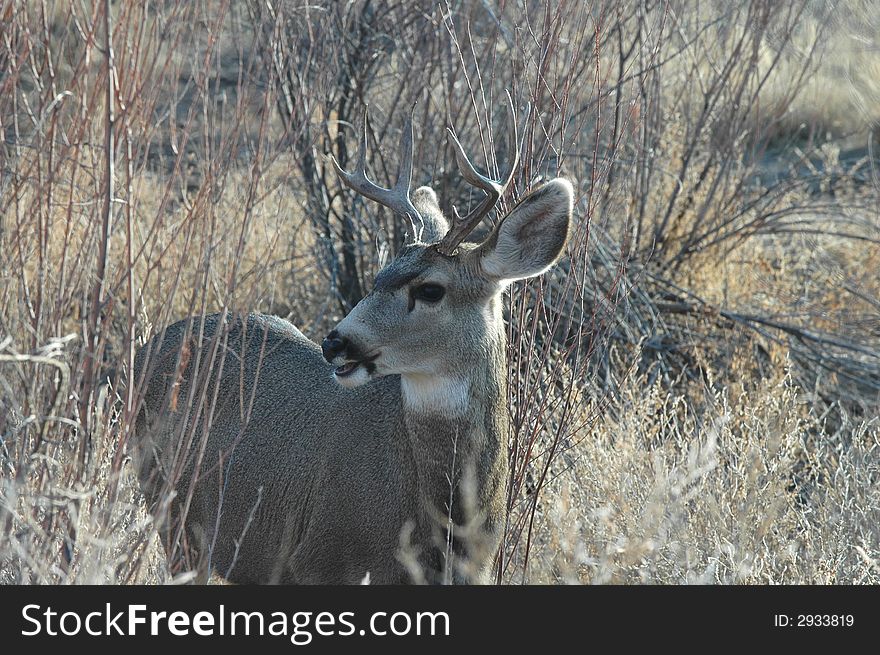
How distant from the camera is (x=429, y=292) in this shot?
402 centimetres

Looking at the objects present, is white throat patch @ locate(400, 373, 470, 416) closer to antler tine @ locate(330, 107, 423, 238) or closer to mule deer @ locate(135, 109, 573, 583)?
mule deer @ locate(135, 109, 573, 583)

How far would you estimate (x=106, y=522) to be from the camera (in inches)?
131

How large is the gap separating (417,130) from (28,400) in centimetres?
368

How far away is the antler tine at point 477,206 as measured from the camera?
3.84 meters

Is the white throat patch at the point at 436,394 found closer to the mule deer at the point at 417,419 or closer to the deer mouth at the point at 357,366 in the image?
the mule deer at the point at 417,419

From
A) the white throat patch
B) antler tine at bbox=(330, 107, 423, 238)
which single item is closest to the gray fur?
the white throat patch

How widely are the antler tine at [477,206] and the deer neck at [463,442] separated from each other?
319 millimetres

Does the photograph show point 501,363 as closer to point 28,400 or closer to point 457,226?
point 457,226

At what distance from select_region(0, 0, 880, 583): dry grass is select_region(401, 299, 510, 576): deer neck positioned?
339mm

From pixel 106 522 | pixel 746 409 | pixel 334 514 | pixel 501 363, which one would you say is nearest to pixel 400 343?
pixel 501 363

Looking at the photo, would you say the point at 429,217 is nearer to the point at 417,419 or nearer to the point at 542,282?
the point at 542,282

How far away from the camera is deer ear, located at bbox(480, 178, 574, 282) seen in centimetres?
387

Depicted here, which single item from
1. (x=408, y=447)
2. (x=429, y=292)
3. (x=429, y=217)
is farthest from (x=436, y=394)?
(x=429, y=217)

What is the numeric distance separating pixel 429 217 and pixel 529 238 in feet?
2.25
